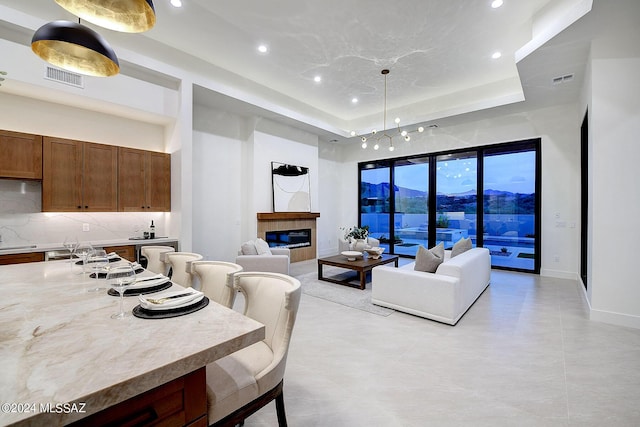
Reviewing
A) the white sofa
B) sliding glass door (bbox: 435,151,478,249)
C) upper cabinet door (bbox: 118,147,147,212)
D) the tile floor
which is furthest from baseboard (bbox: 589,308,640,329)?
upper cabinet door (bbox: 118,147,147,212)

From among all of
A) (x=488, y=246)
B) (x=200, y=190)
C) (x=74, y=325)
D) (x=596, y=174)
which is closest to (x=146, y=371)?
(x=74, y=325)

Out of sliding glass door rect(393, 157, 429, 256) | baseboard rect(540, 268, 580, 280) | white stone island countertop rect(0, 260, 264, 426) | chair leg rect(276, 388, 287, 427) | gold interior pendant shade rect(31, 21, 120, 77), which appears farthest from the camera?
sliding glass door rect(393, 157, 429, 256)

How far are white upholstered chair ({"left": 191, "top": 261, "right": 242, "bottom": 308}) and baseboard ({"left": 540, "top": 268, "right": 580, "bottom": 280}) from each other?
6064 mm

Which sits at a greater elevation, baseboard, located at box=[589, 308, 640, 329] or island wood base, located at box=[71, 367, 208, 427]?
island wood base, located at box=[71, 367, 208, 427]

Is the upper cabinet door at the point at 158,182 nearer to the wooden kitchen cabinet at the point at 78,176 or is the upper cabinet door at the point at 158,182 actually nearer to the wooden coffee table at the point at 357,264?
the wooden kitchen cabinet at the point at 78,176

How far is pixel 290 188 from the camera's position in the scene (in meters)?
6.71

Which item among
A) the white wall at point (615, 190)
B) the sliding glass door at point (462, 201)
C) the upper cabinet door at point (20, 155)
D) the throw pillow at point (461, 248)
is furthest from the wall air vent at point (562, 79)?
the upper cabinet door at point (20, 155)

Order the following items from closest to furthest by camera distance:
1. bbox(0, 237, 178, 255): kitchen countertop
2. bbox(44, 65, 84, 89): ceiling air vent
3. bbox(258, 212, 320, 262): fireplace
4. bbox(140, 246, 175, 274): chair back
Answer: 1. bbox(140, 246, 175, 274): chair back
2. bbox(0, 237, 178, 255): kitchen countertop
3. bbox(44, 65, 84, 89): ceiling air vent
4. bbox(258, 212, 320, 262): fireplace

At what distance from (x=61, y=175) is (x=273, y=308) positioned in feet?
12.7

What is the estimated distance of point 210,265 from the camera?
6.57ft

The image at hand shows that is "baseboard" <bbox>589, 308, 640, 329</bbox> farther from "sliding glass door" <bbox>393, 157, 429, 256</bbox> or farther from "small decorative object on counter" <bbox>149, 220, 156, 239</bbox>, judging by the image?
"small decorative object on counter" <bbox>149, 220, 156, 239</bbox>

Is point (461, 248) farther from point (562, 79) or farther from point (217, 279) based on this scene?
point (217, 279)

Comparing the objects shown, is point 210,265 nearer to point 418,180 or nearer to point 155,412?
point 155,412

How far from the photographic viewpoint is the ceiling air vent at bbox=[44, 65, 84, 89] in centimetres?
344
